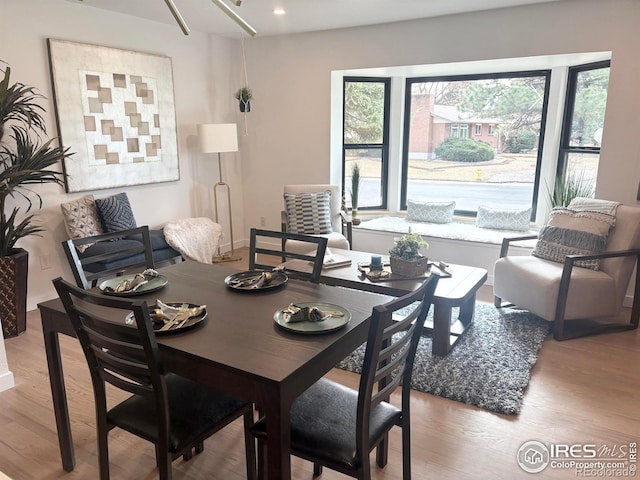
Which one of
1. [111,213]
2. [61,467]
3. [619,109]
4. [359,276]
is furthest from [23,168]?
[619,109]

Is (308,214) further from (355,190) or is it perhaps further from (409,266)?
(409,266)

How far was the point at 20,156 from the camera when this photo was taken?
3342 millimetres

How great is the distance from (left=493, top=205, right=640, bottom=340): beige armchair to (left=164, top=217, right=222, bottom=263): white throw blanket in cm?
280

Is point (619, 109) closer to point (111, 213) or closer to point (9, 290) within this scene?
point (111, 213)

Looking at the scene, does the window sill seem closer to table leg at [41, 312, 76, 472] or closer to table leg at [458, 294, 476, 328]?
table leg at [458, 294, 476, 328]

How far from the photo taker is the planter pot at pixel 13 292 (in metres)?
3.24

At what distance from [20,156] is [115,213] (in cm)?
88

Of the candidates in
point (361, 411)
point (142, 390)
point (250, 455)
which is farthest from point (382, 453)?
point (142, 390)

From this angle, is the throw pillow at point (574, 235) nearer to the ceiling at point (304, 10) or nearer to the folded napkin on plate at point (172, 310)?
the ceiling at point (304, 10)

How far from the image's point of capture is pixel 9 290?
10.7ft

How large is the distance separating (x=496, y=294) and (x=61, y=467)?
10.3 feet

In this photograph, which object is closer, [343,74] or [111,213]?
[111,213]

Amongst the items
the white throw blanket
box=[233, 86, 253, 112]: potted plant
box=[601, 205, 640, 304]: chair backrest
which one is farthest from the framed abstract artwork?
box=[601, 205, 640, 304]: chair backrest

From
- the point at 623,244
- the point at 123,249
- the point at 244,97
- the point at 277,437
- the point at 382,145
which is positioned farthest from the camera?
the point at 382,145
